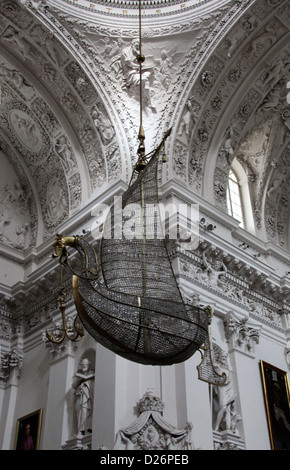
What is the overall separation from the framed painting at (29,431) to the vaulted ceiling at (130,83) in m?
4.12

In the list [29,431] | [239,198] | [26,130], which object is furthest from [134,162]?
[29,431]

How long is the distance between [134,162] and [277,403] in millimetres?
5469

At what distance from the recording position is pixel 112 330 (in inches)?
214

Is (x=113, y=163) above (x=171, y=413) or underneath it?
above

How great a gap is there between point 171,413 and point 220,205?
521 cm

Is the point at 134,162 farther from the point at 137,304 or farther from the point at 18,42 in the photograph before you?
the point at 137,304

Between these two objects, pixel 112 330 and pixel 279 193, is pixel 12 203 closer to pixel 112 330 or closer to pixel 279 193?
pixel 279 193

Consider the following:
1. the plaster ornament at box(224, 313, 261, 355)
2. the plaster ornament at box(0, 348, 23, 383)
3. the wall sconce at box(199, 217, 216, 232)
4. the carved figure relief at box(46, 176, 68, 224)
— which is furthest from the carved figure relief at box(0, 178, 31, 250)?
the plaster ornament at box(224, 313, 261, 355)

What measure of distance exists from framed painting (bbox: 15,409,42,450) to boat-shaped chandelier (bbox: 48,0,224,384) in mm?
5568

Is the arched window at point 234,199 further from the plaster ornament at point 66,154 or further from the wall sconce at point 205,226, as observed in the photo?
the plaster ornament at point 66,154

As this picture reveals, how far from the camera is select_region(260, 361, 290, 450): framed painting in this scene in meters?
10.2

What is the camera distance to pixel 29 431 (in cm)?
1069
